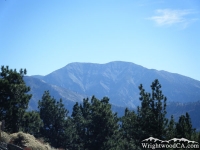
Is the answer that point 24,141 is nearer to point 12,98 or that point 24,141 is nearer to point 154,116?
point 154,116

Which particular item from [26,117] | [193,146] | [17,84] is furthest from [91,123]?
[193,146]

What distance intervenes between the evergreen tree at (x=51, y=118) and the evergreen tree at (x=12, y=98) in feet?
58.4

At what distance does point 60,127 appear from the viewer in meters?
64.0

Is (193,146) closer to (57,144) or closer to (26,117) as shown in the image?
(26,117)

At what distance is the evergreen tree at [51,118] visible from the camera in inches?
2422

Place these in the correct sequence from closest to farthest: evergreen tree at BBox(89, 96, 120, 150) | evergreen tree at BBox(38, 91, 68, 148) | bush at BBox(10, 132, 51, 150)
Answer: bush at BBox(10, 132, 51, 150)
evergreen tree at BBox(89, 96, 120, 150)
evergreen tree at BBox(38, 91, 68, 148)

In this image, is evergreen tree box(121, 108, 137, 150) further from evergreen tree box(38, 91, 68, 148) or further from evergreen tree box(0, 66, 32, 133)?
evergreen tree box(0, 66, 32, 133)

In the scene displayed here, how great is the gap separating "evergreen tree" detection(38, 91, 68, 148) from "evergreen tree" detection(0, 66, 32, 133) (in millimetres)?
17811

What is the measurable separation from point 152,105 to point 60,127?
37.3 m

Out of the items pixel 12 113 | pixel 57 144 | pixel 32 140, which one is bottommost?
pixel 57 144

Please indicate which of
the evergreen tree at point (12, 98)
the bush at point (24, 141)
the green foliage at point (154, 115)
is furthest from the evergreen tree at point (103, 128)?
the bush at point (24, 141)

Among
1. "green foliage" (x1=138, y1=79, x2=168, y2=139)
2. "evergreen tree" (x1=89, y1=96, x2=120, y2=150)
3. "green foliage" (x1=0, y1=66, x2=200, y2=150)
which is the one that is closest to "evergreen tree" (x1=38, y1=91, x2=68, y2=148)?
"green foliage" (x1=0, y1=66, x2=200, y2=150)

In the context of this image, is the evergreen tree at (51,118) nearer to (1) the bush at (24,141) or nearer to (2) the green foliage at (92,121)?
(2) the green foliage at (92,121)

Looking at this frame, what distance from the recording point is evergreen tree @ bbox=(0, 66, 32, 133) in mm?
41531
